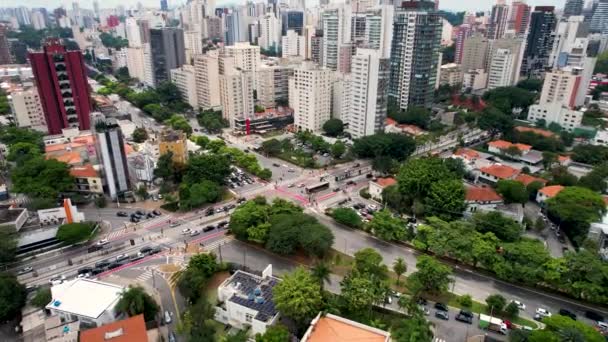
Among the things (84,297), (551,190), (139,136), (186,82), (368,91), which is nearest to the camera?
(84,297)

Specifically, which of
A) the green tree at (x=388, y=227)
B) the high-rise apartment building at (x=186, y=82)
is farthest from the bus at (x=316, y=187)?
the high-rise apartment building at (x=186, y=82)

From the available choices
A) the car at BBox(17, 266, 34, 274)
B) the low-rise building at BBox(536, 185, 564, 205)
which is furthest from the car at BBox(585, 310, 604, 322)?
the car at BBox(17, 266, 34, 274)

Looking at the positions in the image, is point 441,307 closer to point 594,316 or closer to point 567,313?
point 567,313

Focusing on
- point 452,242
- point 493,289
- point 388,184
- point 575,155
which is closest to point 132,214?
point 388,184

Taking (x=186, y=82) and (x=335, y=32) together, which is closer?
(x=186, y=82)

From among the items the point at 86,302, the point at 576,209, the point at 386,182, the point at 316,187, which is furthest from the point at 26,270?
the point at 576,209

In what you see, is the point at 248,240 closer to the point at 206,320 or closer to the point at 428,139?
the point at 206,320

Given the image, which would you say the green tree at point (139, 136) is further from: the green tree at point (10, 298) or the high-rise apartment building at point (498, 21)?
the high-rise apartment building at point (498, 21)
